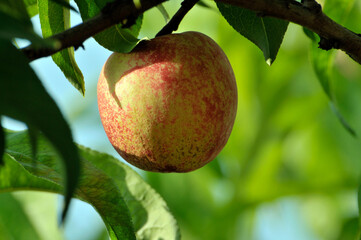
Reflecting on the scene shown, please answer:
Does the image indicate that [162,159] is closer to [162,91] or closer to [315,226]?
[162,91]

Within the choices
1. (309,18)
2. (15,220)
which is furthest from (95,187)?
(15,220)

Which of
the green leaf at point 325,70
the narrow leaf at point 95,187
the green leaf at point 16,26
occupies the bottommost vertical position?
the narrow leaf at point 95,187

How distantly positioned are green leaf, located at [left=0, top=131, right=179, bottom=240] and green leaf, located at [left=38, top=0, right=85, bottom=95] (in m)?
0.12

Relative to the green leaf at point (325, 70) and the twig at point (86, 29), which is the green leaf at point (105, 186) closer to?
the twig at point (86, 29)

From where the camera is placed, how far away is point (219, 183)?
2.62 meters

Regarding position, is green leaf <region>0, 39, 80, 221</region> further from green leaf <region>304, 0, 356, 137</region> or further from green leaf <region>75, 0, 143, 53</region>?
green leaf <region>304, 0, 356, 137</region>

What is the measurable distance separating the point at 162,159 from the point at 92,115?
7.27 feet

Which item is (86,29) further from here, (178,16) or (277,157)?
(277,157)

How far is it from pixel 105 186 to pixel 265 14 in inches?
17.3

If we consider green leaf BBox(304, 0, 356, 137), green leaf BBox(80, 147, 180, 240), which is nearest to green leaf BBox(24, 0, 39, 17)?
green leaf BBox(80, 147, 180, 240)

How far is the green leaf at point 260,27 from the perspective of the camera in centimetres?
101

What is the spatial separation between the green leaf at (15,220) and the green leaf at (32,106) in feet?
3.82

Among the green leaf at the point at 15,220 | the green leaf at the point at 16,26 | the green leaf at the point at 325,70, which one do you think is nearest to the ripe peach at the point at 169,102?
the green leaf at the point at 325,70

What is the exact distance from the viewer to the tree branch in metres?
0.76
